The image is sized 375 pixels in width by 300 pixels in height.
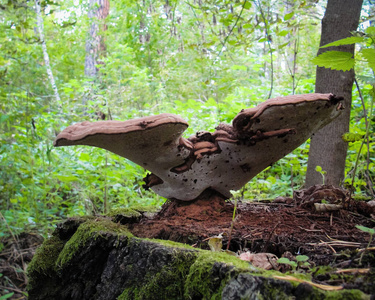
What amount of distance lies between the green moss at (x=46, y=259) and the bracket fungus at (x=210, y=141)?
0.79 m

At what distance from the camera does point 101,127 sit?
1540 mm

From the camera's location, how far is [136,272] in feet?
4.91

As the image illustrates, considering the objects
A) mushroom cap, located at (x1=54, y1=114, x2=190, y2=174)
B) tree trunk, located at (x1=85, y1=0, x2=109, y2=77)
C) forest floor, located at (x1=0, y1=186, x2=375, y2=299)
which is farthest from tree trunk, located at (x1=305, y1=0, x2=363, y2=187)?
tree trunk, located at (x1=85, y1=0, x2=109, y2=77)

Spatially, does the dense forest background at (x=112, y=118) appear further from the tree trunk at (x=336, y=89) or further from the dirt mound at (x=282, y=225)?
the dirt mound at (x=282, y=225)

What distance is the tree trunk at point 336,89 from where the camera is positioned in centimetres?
330

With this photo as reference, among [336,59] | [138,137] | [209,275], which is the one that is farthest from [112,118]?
[209,275]

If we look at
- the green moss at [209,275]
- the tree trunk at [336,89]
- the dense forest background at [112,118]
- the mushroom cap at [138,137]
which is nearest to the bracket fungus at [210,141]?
the mushroom cap at [138,137]

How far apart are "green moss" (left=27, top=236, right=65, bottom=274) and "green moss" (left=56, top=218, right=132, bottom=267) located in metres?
0.16

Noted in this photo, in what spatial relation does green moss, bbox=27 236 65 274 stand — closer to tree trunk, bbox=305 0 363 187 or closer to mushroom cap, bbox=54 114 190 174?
mushroom cap, bbox=54 114 190 174

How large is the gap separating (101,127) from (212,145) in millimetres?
781

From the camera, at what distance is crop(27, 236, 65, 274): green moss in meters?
2.05

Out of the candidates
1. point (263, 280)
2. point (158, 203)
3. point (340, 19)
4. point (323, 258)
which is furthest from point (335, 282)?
point (158, 203)

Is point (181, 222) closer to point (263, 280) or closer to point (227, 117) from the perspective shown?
point (263, 280)

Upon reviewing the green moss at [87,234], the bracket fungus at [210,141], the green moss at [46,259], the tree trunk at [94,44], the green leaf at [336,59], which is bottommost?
the green moss at [46,259]
